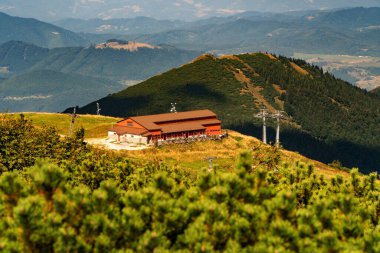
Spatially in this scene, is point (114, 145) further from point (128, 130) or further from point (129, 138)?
point (128, 130)

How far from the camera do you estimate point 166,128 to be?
410 feet

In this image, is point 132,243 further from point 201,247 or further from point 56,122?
point 56,122

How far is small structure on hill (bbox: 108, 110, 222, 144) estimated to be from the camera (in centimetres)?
12019

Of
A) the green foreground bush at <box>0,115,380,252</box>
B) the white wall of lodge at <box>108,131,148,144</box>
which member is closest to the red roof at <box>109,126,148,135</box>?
the white wall of lodge at <box>108,131,148,144</box>

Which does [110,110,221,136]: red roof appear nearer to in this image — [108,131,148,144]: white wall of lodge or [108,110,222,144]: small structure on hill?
[108,110,222,144]: small structure on hill

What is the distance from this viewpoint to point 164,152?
108875 mm

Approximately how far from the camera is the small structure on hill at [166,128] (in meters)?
120

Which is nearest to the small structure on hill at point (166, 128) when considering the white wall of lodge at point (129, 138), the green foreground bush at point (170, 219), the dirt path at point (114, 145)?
the white wall of lodge at point (129, 138)

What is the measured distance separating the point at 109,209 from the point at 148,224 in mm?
1653

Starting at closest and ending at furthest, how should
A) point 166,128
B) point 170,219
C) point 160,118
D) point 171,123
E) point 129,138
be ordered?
point 170,219, point 129,138, point 166,128, point 160,118, point 171,123

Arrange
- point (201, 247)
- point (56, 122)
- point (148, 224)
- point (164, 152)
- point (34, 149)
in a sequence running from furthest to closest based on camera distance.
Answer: point (56, 122), point (164, 152), point (34, 149), point (148, 224), point (201, 247)

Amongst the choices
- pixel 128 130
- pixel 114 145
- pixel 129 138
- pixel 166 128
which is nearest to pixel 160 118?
pixel 166 128

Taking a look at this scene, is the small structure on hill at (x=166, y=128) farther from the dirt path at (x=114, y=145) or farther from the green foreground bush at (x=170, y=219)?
the green foreground bush at (x=170, y=219)

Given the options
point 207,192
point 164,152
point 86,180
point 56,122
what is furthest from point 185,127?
point 207,192
